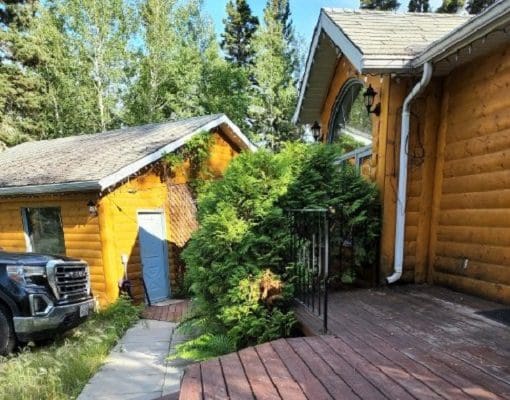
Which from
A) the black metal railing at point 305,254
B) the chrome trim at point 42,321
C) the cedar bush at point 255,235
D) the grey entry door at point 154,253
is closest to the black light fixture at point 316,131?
the cedar bush at point 255,235

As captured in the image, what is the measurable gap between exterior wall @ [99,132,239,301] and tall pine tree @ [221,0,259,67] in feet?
44.6

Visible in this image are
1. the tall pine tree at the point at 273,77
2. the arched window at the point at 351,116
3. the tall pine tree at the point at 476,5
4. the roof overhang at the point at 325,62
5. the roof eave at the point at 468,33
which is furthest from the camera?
the tall pine tree at the point at 273,77

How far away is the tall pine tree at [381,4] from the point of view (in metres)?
19.0

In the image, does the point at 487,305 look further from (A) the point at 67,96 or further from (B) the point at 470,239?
(A) the point at 67,96

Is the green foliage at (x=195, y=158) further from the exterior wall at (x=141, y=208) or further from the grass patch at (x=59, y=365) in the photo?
the grass patch at (x=59, y=365)

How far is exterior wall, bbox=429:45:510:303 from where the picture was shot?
3271 mm

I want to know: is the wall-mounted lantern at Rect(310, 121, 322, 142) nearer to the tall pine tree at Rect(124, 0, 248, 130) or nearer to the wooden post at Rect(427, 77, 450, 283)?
the wooden post at Rect(427, 77, 450, 283)

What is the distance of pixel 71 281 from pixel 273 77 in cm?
1561

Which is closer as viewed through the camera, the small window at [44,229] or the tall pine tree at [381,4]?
the small window at [44,229]

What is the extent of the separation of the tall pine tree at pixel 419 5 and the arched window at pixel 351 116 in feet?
50.9

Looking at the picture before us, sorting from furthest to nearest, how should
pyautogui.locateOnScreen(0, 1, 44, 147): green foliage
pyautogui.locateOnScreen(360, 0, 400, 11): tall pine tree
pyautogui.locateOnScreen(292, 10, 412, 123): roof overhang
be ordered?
pyautogui.locateOnScreen(360, 0, 400, 11): tall pine tree < pyautogui.locateOnScreen(0, 1, 44, 147): green foliage < pyautogui.locateOnScreen(292, 10, 412, 123): roof overhang

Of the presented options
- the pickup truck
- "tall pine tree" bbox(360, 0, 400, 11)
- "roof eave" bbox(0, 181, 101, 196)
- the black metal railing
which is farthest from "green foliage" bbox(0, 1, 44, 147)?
"tall pine tree" bbox(360, 0, 400, 11)

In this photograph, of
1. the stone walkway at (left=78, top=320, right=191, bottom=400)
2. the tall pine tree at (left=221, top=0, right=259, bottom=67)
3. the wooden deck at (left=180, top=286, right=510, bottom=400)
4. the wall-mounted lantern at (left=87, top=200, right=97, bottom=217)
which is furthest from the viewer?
the tall pine tree at (left=221, top=0, right=259, bottom=67)

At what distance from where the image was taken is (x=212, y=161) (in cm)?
922
